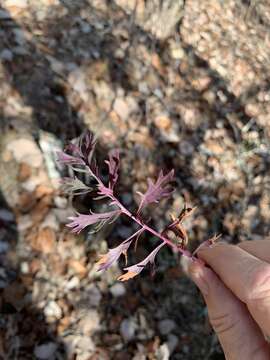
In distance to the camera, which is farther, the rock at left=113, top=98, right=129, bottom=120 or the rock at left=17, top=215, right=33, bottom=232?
the rock at left=113, top=98, right=129, bottom=120

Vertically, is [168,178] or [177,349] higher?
[168,178]

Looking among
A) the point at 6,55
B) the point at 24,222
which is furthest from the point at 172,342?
the point at 6,55

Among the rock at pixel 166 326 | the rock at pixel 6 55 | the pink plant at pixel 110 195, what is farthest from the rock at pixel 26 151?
the pink plant at pixel 110 195

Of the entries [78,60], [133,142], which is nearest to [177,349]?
[133,142]

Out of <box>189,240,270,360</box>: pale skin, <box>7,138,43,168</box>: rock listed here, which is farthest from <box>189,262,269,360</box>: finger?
<box>7,138,43,168</box>: rock

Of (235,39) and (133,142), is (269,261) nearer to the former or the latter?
(133,142)

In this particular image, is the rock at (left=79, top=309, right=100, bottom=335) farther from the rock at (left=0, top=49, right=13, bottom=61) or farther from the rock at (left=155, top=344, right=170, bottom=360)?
the rock at (left=0, top=49, right=13, bottom=61)
